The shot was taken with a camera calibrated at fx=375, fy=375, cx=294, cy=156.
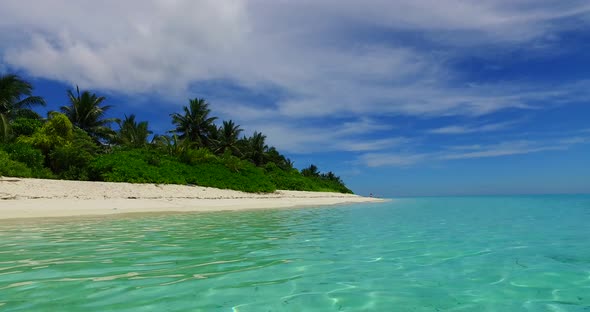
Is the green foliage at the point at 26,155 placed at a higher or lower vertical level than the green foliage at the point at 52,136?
lower

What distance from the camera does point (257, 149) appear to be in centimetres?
5169

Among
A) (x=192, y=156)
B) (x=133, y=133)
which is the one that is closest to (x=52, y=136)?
(x=192, y=156)

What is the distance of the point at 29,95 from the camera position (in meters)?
29.2

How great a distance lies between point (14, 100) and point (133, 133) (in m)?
12.0

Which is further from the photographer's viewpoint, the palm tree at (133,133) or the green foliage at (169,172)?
the palm tree at (133,133)

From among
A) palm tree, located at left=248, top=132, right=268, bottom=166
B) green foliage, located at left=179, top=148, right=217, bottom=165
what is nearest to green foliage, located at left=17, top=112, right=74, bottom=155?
green foliage, located at left=179, top=148, right=217, bottom=165

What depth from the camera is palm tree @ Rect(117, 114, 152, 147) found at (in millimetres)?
37419

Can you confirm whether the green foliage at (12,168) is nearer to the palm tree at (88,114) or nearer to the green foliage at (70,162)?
the green foliage at (70,162)

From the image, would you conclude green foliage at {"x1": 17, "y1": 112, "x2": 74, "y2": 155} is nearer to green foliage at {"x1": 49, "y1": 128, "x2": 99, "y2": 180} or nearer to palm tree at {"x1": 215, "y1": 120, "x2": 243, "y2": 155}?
green foliage at {"x1": 49, "y1": 128, "x2": 99, "y2": 180}

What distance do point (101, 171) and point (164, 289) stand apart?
2143cm

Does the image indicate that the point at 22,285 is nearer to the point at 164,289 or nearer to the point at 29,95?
the point at 164,289

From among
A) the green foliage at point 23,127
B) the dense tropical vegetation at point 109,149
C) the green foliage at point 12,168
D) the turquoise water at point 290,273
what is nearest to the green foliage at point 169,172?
the dense tropical vegetation at point 109,149

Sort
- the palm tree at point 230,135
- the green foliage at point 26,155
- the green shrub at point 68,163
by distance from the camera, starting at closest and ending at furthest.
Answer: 1. the green foliage at point 26,155
2. the green shrub at point 68,163
3. the palm tree at point 230,135

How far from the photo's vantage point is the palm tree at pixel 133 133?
37.4 m
